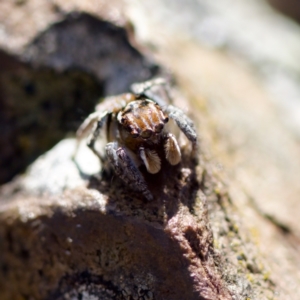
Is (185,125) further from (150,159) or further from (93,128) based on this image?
(93,128)

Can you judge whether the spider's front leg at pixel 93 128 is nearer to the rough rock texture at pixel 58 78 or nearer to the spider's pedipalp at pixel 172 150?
the spider's pedipalp at pixel 172 150

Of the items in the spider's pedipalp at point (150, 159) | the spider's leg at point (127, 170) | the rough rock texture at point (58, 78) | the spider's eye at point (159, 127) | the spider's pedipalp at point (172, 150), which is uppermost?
the spider's eye at point (159, 127)

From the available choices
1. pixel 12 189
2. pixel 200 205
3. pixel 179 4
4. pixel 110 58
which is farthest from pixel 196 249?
pixel 179 4

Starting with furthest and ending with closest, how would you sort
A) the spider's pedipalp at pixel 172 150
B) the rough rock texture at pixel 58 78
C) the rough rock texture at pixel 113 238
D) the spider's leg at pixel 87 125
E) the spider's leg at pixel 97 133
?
1. the rough rock texture at pixel 58 78
2. the spider's leg at pixel 87 125
3. the spider's leg at pixel 97 133
4. the spider's pedipalp at pixel 172 150
5. the rough rock texture at pixel 113 238

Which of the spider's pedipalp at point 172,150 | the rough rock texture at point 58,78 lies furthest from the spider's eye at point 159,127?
the rough rock texture at point 58,78

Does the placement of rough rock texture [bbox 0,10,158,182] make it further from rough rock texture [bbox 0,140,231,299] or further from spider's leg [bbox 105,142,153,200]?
spider's leg [bbox 105,142,153,200]

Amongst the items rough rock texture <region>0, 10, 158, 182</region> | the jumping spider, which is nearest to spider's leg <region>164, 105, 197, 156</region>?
the jumping spider

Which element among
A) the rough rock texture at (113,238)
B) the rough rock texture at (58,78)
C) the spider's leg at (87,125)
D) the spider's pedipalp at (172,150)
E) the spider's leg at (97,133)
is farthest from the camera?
the rough rock texture at (58,78)

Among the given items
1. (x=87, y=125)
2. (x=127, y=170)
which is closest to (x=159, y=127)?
(x=127, y=170)
